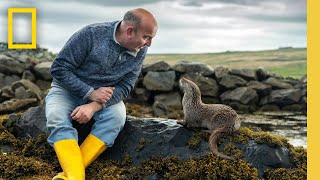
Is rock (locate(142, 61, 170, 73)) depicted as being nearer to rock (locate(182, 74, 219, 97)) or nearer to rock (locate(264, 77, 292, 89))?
rock (locate(182, 74, 219, 97))

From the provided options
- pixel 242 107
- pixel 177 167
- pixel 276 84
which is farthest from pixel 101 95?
pixel 276 84

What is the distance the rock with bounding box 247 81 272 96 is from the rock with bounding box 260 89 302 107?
0.17 meters

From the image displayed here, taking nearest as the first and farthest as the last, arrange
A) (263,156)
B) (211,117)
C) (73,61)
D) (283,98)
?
(263,156) → (73,61) → (211,117) → (283,98)

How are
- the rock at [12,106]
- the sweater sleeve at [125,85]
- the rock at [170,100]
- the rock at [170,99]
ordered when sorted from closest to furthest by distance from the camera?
the sweater sleeve at [125,85] < the rock at [12,106] < the rock at [170,100] < the rock at [170,99]

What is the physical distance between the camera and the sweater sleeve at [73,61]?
20.7ft

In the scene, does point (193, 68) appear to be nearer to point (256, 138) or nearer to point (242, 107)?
point (242, 107)

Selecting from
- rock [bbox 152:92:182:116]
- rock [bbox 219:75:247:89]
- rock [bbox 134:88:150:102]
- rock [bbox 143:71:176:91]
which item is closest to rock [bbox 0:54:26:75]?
rock [bbox 134:88:150:102]

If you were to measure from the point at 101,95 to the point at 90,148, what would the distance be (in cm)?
60

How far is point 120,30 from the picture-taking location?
20.8 ft

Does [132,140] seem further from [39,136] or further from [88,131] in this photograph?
[39,136]

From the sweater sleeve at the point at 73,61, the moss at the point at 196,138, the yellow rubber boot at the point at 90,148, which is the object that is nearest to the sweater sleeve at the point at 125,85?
the sweater sleeve at the point at 73,61

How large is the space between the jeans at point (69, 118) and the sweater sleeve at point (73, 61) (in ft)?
0.74

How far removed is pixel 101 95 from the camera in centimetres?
630

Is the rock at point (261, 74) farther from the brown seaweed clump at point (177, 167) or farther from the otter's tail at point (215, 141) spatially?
the otter's tail at point (215, 141)
